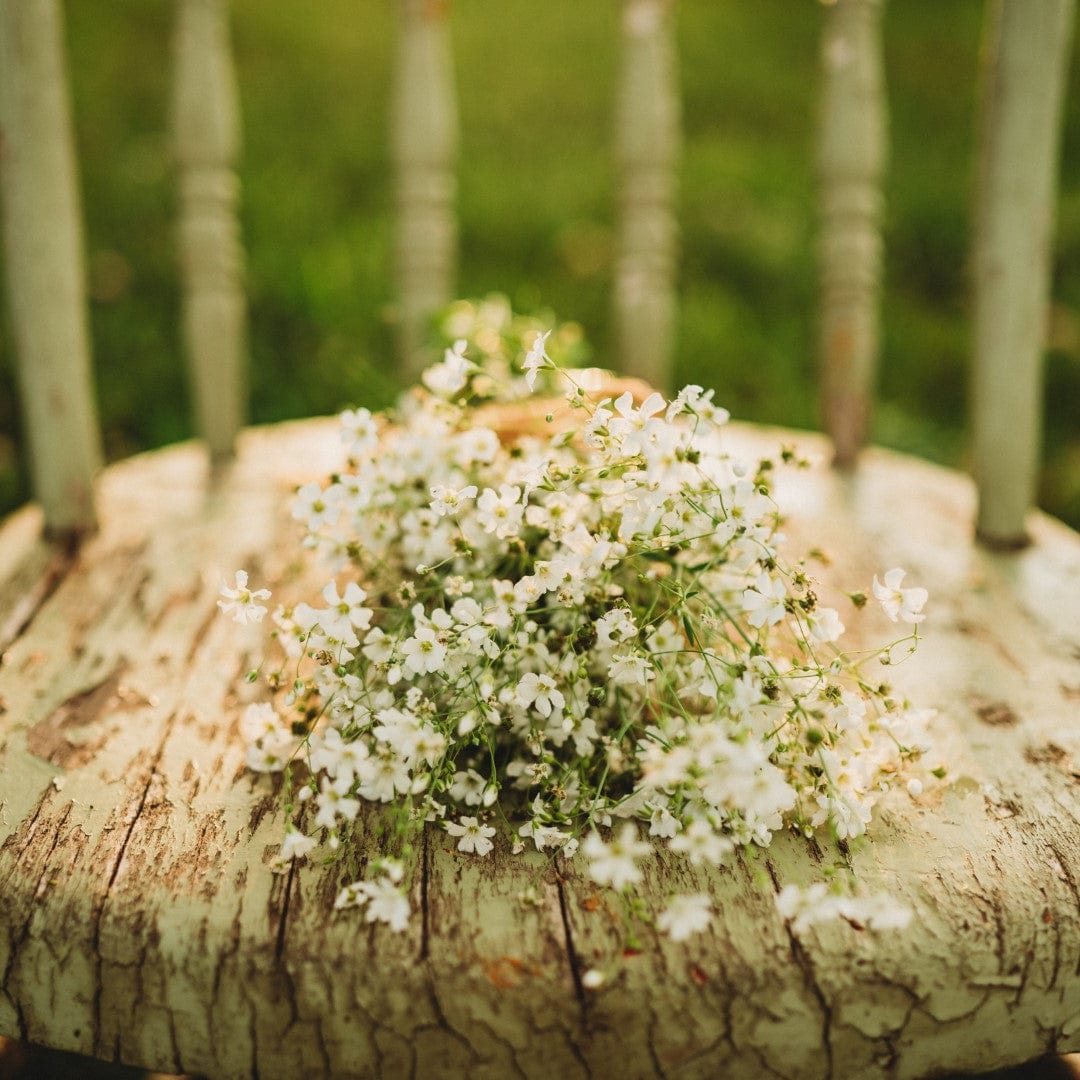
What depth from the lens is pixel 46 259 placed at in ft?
4.68

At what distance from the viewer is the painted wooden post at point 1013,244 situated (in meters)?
1.36

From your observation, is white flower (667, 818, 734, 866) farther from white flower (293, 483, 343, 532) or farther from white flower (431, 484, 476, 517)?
white flower (293, 483, 343, 532)

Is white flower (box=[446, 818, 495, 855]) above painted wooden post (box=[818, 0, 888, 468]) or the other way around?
the other way around

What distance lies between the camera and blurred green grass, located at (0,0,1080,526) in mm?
3195

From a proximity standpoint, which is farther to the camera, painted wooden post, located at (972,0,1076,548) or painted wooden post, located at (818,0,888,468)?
painted wooden post, located at (818,0,888,468)

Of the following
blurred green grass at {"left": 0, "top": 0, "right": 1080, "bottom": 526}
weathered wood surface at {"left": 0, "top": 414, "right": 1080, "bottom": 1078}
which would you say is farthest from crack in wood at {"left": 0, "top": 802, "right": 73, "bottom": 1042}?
blurred green grass at {"left": 0, "top": 0, "right": 1080, "bottom": 526}

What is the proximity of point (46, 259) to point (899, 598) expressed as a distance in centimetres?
131

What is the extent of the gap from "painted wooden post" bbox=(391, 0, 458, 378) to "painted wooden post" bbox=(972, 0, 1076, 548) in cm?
94

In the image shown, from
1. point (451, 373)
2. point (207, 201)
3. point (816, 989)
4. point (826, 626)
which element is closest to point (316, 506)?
point (451, 373)

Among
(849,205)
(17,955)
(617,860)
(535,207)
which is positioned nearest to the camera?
(617,860)

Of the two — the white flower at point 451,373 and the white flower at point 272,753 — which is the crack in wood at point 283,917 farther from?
the white flower at point 451,373

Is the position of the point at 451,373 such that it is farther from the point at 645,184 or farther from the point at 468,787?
the point at 645,184

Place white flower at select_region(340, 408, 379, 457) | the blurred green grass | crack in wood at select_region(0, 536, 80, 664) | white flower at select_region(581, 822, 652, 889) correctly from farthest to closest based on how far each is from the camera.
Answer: the blurred green grass, crack in wood at select_region(0, 536, 80, 664), white flower at select_region(340, 408, 379, 457), white flower at select_region(581, 822, 652, 889)

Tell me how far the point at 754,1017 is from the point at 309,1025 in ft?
1.18
